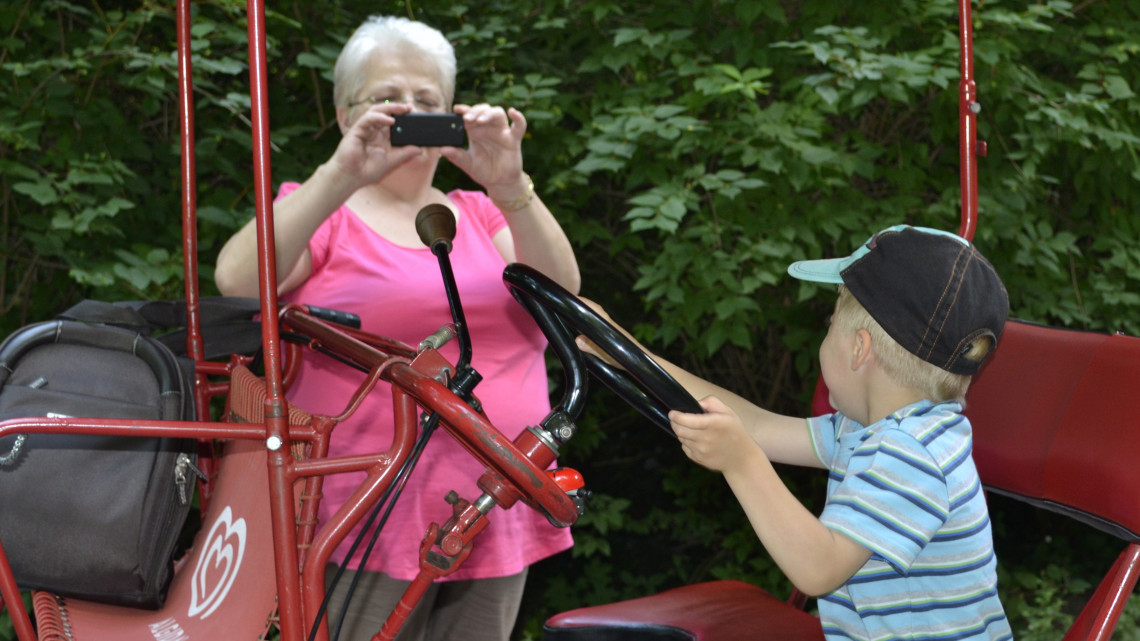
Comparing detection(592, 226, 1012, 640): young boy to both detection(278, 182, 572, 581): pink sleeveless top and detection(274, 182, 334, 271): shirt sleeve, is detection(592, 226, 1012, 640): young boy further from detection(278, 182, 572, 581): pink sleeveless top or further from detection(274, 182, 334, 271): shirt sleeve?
detection(274, 182, 334, 271): shirt sleeve

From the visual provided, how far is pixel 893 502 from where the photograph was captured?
3.53 ft

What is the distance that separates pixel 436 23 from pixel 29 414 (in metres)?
2.28

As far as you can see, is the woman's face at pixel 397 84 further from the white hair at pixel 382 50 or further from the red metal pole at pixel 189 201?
the red metal pole at pixel 189 201

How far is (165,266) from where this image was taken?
103 inches

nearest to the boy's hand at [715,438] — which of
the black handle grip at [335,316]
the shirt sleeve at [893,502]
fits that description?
the shirt sleeve at [893,502]

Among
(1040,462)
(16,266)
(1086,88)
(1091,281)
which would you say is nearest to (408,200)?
(1040,462)

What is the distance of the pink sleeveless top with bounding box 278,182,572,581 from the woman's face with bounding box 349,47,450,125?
7.6 inches

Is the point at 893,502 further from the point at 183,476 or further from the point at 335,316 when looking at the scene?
the point at 183,476

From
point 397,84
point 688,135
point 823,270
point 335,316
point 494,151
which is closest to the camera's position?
point 823,270

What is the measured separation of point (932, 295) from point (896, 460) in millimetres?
195

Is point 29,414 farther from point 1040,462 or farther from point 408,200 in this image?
point 1040,462

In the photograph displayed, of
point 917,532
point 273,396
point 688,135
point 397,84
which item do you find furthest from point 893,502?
point 688,135

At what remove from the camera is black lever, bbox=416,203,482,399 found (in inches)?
41.6

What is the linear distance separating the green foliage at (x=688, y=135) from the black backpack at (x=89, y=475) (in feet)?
4.00
